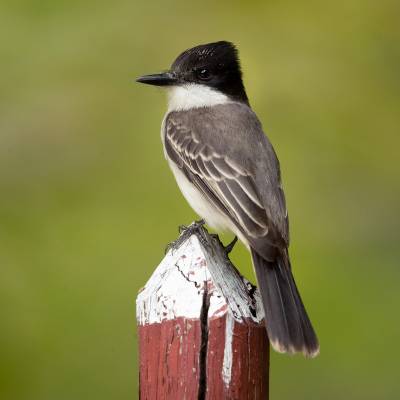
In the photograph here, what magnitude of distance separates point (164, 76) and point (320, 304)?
1.21 meters

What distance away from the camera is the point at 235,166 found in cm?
389

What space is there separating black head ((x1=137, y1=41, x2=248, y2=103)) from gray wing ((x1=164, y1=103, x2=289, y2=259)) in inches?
6.3

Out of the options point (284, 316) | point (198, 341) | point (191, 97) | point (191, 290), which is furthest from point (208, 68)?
point (198, 341)

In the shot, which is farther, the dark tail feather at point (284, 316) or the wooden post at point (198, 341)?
the dark tail feather at point (284, 316)

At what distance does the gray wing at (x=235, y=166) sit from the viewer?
11.7 ft

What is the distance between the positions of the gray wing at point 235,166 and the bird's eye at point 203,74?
195 millimetres

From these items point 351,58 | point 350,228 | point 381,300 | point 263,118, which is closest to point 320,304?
point 381,300

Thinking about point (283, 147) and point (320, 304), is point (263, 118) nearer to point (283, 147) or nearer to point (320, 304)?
point (283, 147)

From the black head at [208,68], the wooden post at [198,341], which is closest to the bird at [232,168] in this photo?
the black head at [208,68]

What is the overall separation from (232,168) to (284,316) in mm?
1181

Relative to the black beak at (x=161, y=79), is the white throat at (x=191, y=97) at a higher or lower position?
lower

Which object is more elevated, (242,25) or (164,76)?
(242,25)

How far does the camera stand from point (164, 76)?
14.5ft

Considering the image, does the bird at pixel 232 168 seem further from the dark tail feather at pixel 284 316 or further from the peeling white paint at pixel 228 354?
the peeling white paint at pixel 228 354
